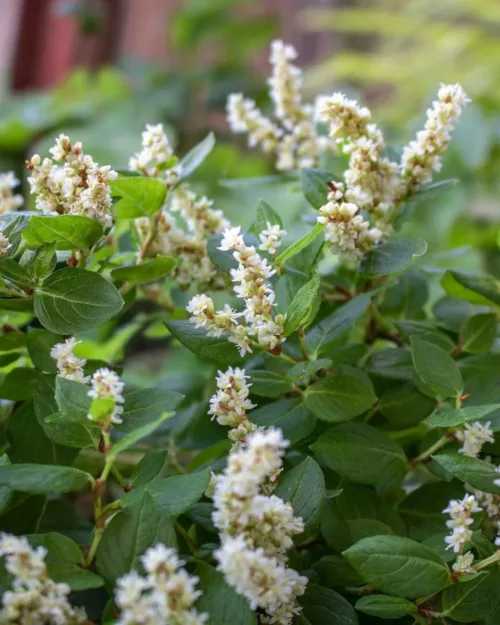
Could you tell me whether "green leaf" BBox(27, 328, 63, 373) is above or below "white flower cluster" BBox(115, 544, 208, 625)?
above

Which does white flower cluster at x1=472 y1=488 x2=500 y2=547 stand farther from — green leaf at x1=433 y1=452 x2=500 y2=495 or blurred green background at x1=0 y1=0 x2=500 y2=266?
blurred green background at x1=0 y1=0 x2=500 y2=266

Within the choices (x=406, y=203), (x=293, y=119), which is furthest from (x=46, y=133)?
(x=406, y=203)

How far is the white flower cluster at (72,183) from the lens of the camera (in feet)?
1.36

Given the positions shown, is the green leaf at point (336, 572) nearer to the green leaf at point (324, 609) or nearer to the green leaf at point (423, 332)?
the green leaf at point (324, 609)

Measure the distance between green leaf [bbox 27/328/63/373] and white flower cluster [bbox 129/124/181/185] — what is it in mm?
136

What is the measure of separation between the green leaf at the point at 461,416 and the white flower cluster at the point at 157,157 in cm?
25

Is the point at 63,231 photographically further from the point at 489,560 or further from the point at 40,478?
the point at 489,560

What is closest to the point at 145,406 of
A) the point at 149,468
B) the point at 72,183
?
the point at 149,468

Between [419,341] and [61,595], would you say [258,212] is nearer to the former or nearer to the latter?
[419,341]

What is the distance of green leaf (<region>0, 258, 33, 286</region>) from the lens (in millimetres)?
418

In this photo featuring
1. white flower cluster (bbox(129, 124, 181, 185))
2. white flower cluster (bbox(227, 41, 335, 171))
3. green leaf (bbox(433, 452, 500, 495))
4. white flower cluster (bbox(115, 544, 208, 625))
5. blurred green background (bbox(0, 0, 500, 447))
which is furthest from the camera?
blurred green background (bbox(0, 0, 500, 447))

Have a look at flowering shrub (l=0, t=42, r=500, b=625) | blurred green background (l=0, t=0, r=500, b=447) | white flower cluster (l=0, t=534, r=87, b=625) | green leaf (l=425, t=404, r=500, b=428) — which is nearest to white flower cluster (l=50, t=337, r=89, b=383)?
flowering shrub (l=0, t=42, r=500, b=625)

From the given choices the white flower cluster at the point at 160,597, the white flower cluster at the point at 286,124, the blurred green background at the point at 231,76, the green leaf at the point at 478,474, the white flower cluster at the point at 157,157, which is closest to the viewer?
the white flower cluster at the point at 160,597

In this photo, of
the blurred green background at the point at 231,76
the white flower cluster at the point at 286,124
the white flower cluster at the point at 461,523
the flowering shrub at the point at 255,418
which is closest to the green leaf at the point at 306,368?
the flowering shrub at the point at 255,418
